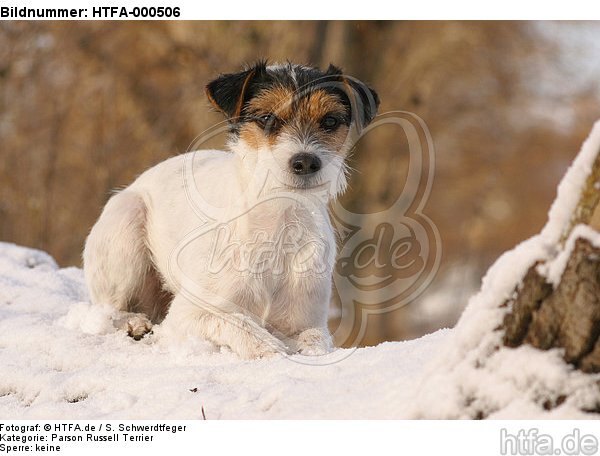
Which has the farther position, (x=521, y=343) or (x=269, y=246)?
(x=269, y=246)

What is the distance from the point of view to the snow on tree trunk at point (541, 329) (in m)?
2.71

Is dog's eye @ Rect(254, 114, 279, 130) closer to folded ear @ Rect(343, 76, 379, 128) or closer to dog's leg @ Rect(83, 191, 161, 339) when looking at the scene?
folded ear @ Rect(343, 76, 379, 128)

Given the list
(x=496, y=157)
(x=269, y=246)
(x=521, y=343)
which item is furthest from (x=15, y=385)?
(x=496, y=157)

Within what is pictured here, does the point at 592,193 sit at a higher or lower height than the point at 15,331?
higher

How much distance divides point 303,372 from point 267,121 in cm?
170

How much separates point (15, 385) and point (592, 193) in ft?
10.1

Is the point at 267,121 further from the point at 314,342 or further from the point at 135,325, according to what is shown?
the point at 135,325

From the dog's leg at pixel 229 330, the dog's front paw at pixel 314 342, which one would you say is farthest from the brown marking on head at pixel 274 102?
the dog's front paw at pixel 314 342

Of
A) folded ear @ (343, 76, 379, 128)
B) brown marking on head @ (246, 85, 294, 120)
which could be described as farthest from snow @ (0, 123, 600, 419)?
folded ear @ (343, 76, 379, 128)

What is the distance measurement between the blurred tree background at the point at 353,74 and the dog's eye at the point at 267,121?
6328 millimetres

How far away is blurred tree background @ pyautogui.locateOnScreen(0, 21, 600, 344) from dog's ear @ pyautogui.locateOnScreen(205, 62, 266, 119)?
620 centimetres

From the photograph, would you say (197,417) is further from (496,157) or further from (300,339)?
(496,157)

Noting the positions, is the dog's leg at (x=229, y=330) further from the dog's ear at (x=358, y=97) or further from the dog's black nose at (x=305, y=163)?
the dog's ear at (x=358, y=97)
